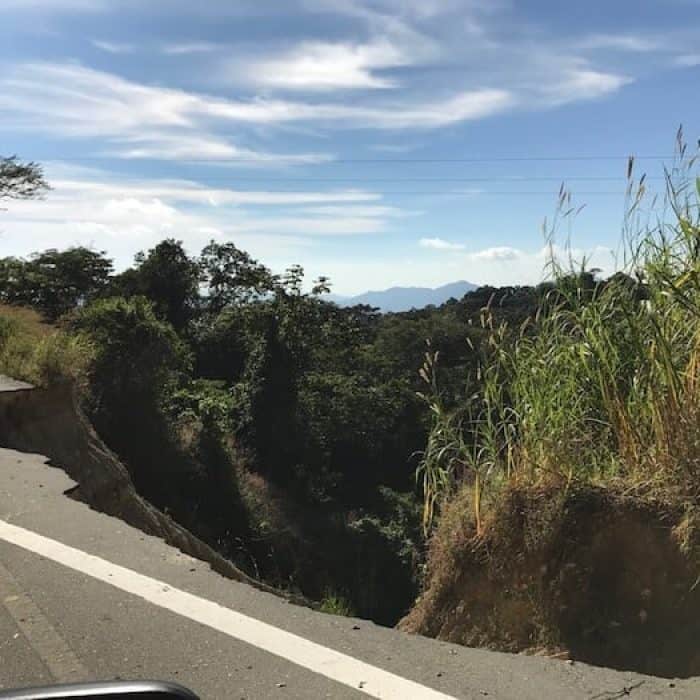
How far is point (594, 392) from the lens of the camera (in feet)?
15.5

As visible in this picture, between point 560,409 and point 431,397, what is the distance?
3.37 ft

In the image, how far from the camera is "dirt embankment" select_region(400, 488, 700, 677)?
3869 mm

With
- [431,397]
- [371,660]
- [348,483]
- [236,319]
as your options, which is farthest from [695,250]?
[236,319]

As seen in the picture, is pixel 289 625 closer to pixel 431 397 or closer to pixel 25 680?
pixel 25 680

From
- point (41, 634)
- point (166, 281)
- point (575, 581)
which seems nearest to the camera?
point (41, 634)

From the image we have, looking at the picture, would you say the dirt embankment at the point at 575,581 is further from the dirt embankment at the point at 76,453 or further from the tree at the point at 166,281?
the tree at the point at 166,281

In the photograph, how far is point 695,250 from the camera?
4258 mm

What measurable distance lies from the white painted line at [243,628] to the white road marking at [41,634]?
387mm

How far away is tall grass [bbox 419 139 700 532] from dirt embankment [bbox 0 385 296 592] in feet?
14.6

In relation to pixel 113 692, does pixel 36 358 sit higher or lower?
higher

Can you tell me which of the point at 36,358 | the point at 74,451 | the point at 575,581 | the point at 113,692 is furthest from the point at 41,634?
the point at 36,358

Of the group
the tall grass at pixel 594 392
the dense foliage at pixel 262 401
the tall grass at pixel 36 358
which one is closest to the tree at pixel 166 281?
the dense foliage at pixel 262 401

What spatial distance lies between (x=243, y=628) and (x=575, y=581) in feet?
6.13

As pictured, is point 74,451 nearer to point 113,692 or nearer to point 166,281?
point 113,692
